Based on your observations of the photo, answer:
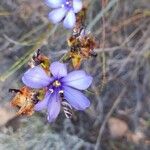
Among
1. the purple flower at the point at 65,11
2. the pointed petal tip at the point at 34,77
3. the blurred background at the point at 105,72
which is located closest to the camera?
the pointed petal tip at the point at 34,77

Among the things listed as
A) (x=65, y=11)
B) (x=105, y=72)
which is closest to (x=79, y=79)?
(x=65, y=11)

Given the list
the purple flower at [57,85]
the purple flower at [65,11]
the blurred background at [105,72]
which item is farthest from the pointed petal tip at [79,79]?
the blurred background at [105,72]

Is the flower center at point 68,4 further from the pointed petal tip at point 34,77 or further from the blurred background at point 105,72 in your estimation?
the blurred background at point 105,72

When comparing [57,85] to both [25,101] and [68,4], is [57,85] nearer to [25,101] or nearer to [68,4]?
[25,101]

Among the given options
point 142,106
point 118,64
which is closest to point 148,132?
point 142,106

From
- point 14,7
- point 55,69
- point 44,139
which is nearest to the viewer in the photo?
point 55,69

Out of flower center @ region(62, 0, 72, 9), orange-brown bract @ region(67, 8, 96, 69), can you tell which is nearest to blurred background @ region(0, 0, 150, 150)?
flower center @ region(62, 0, 72, 9)

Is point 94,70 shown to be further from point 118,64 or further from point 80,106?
point 80,106
